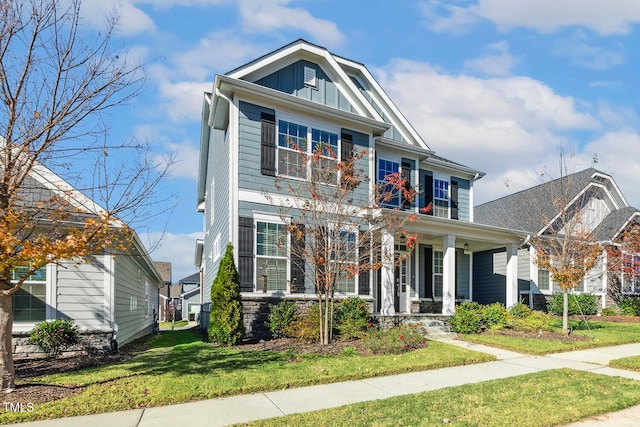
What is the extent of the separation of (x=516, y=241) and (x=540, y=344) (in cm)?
624

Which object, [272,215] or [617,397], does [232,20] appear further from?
[617,397]

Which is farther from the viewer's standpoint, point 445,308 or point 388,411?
point 445,308

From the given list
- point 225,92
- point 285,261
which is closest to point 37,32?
point 225,92

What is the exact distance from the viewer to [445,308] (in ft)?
44.5

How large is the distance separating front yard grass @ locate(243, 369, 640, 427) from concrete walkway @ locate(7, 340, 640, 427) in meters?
0.24

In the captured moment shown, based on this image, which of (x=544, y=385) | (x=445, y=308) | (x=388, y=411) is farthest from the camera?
(x=445, y=308)

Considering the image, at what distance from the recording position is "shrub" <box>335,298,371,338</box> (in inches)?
414

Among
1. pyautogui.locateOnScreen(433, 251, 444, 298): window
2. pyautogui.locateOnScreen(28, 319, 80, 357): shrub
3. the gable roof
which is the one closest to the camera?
pyautogui.locateOnScreen(28, 319, 80, 357): shrub

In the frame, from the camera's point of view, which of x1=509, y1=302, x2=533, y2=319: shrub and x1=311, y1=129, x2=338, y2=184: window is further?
x1=509, y1=302, x2=533, y2=319: shrub

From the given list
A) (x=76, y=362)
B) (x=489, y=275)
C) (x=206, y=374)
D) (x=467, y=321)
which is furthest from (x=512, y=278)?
(x=76, y=362)

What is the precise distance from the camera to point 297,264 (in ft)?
36.5

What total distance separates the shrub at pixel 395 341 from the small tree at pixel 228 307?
118 inches
